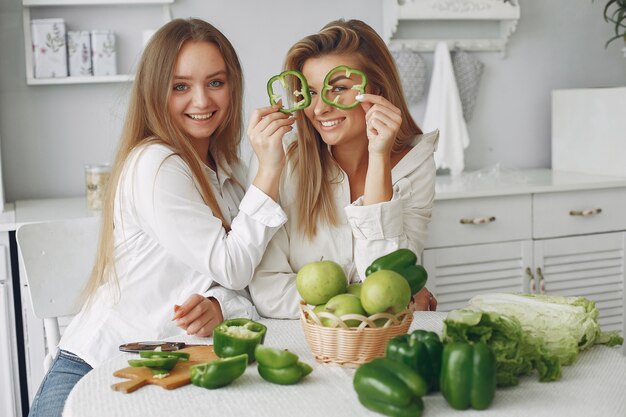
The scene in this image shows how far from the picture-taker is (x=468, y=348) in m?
1.16

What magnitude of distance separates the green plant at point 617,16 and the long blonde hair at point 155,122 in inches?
88.4

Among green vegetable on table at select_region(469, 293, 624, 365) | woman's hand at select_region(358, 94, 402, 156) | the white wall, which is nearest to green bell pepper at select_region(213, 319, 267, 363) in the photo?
green vegetable on table at select_region(469, 293, 624, 365)

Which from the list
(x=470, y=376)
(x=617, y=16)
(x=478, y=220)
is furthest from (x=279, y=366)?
(x=617, y=16)

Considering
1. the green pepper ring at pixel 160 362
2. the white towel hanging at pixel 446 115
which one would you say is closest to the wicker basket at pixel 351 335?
the green pepper ring at pixel 160 362

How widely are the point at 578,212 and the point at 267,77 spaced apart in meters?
1.37

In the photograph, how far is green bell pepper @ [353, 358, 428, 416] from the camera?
1124 millimetres

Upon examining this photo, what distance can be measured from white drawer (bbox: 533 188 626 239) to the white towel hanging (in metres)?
0.46

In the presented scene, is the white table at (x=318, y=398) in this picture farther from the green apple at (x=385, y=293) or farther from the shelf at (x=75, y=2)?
the shelf at (x=75, y=2)

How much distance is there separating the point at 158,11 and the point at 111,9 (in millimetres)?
182

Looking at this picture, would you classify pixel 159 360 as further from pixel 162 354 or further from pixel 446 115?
pixel 446 115

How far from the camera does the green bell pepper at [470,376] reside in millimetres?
1146

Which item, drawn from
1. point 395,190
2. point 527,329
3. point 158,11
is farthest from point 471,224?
point 527,329

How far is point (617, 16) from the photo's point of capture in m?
3.77

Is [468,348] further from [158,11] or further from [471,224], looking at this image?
[158,11]
